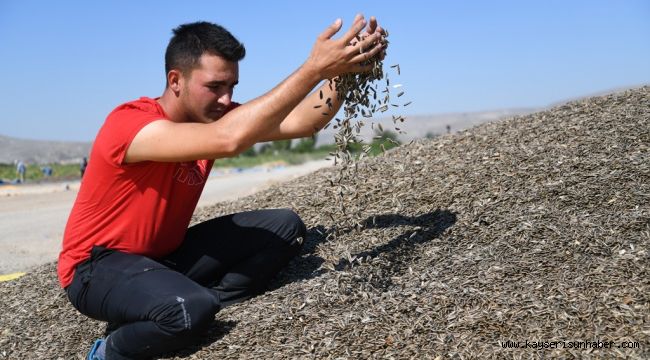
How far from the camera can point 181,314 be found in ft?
9.37

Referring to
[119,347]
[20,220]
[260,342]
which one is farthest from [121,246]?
[20,220]

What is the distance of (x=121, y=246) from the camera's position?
10.2 feet

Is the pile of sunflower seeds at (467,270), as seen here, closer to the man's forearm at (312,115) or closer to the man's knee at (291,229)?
the man's knee at (291,229)

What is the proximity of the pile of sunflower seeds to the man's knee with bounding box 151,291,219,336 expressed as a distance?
19 cm

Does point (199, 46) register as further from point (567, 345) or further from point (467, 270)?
point (567, 345)

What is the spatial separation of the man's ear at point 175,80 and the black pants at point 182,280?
0.78 m

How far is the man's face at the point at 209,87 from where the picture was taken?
2984 millimetres

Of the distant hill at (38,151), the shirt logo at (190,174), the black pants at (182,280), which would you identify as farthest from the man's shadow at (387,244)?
the distant hill at (38,151)

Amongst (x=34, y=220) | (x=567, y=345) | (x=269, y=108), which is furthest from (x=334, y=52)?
(x=34, y=220)

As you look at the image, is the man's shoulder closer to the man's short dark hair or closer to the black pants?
the man's short dark hair

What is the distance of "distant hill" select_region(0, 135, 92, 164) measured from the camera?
53250 mm

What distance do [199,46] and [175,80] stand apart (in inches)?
8.2

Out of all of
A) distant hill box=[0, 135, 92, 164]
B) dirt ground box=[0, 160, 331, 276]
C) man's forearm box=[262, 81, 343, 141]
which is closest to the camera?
man's forearm box=[262, 81, 343, 141]

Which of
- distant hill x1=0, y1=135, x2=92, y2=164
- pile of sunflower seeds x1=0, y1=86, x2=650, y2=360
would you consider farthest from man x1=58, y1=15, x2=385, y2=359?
distant hill x1=0, y1=135, x2=92, y2=164
